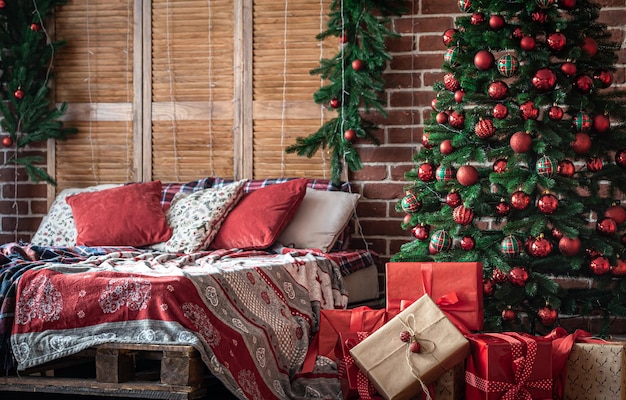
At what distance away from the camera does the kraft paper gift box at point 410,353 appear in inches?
102

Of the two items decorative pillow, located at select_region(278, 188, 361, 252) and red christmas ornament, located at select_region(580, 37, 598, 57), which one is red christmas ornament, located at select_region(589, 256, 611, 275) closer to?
red christmas ornament, located at select_region(580, 37, 598, 57)

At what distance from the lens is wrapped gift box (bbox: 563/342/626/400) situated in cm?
263

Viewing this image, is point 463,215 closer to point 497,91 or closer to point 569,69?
point 497,91

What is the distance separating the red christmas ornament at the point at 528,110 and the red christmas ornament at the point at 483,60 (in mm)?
229

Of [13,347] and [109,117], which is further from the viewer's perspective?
[109,117]

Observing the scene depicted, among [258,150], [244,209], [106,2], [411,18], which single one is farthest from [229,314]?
[106,2]

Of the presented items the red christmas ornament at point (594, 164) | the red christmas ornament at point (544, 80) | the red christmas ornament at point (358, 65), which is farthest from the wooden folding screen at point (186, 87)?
the red christmas ornament at point (594, 164)

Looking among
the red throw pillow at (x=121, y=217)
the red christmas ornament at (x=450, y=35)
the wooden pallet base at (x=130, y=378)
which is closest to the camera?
the wooden pallet base at (x=130, y=378)

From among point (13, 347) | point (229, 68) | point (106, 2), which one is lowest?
point (13, 347)

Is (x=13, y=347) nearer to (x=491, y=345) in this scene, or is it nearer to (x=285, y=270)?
(x=285, y=270)

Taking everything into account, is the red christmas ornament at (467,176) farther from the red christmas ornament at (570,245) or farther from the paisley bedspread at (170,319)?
the paisley bedspread at (170,319)

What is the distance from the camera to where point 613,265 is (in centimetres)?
328

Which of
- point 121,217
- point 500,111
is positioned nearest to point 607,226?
point 500,111

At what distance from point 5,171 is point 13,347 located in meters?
2.54
